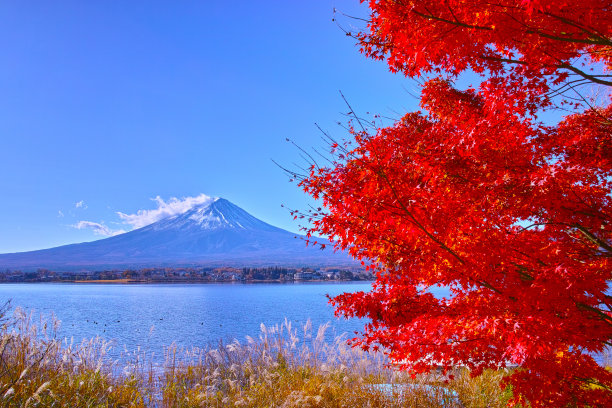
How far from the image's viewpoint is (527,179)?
430cm

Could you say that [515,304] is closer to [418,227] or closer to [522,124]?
[418,227]

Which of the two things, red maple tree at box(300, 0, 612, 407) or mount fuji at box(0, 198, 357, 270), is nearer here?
red maple tree at box(300, 0, 612, 407)

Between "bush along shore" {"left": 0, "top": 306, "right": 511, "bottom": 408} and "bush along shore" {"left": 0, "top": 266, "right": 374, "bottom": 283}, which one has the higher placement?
"bush along shore" {"left": 0, "top": 266, "right": 374, "bottom": 283}

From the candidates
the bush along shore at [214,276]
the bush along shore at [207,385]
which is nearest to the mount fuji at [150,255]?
the bush along shore at [214,276]

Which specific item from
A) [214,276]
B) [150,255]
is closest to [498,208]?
[214,276]

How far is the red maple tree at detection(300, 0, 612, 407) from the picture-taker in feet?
14.4

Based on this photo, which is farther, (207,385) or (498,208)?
(207,385)

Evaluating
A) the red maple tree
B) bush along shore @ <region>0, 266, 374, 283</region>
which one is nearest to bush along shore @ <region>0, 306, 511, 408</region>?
the red maple tree

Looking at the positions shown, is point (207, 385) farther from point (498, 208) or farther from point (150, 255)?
point (150, 255)

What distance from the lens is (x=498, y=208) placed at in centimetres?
483

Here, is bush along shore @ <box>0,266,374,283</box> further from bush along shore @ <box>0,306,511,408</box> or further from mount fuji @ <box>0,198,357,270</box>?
bush along shore @ <box>0,306,511,408</box>

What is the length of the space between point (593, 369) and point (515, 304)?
6.64 ft

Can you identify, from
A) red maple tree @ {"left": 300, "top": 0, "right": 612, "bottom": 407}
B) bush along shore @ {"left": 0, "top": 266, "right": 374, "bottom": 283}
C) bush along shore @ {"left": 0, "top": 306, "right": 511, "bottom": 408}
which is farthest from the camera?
bush along shore @ {"left": 0, "top": 266, "right": 374, "bottom": 283}

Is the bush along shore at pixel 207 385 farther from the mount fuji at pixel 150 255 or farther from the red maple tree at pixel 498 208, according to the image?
the mount fuji at pixel 150 255
